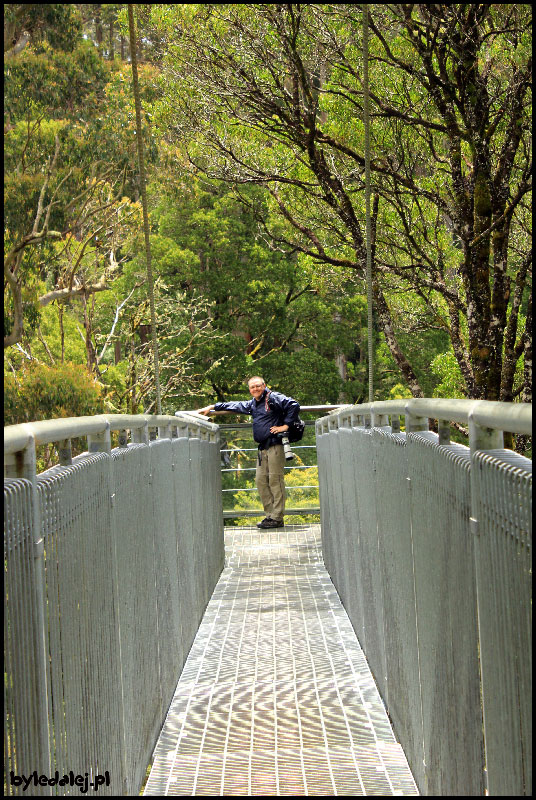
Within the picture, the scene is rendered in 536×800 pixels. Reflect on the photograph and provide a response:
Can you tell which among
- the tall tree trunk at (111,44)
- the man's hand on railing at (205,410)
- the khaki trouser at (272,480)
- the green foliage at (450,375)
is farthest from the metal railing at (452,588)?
the tall tree trunk at (111,44)

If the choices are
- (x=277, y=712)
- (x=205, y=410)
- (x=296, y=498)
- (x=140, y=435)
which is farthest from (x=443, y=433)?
(x=296, y=498)

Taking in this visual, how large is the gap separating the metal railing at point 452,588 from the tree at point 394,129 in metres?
5.90

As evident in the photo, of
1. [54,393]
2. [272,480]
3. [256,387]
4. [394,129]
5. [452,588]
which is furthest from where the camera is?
[54,393]

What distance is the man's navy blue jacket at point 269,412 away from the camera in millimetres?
9336

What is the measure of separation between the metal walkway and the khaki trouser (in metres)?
3.36

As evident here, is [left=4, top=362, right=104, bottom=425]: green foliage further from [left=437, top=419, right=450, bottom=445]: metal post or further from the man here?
[left=437, top=419, right=450, bottom=445]: metal post

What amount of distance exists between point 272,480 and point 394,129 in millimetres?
4363

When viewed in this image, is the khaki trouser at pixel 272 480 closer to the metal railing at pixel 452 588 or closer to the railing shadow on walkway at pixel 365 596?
the railing shadow on walkway at pixel 365 596

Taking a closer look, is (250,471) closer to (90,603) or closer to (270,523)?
(270,523)

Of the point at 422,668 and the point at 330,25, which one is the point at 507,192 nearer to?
the point at 330,25

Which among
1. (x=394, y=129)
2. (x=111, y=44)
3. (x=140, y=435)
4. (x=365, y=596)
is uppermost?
(x=111, y=44)

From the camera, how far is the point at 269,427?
941 cm

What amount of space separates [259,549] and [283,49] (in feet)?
17.3

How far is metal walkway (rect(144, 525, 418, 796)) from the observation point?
10.1 ft
